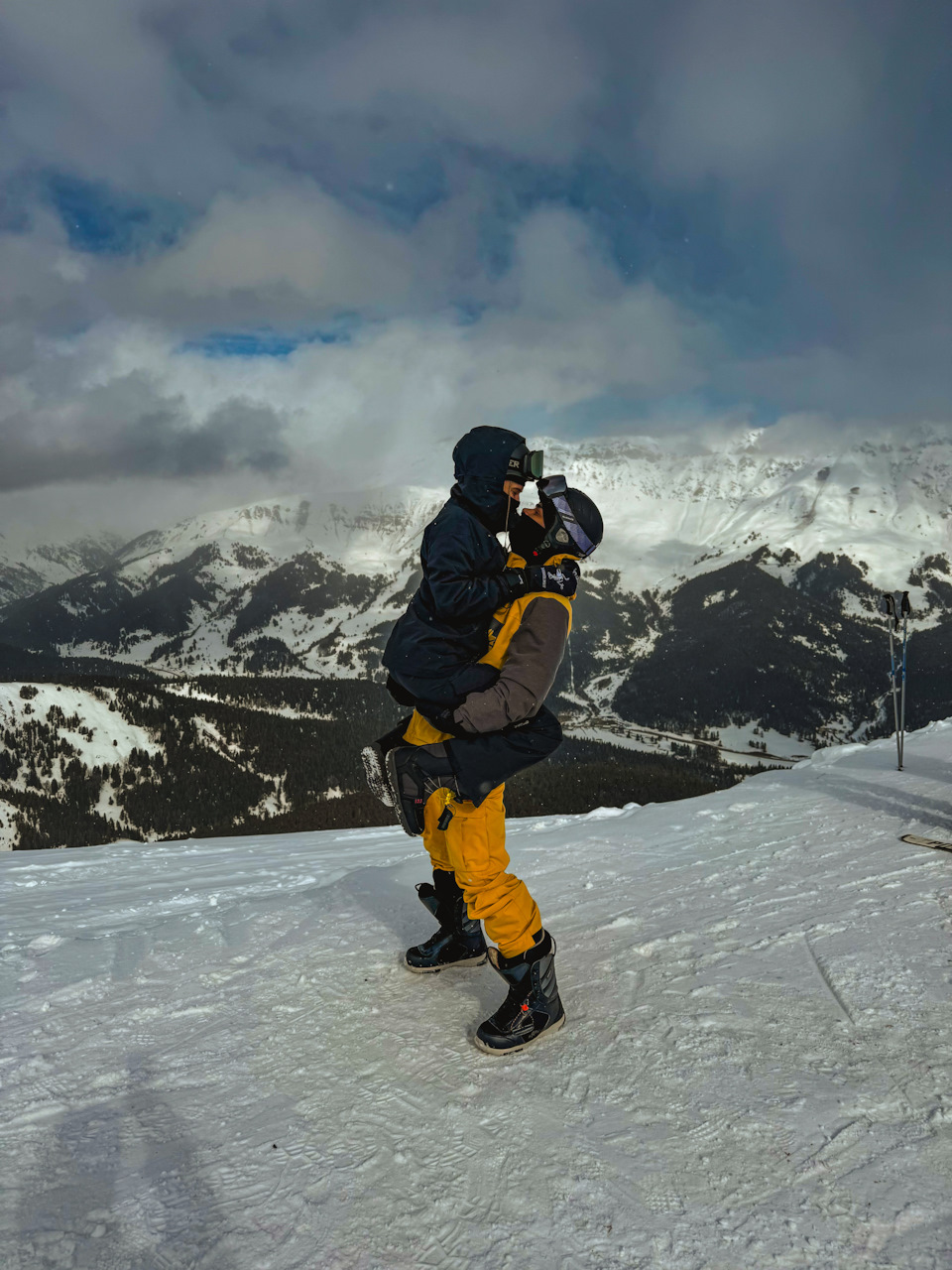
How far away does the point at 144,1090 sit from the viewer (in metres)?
3.39

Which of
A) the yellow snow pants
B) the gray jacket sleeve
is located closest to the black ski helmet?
the gray jacket sleeve

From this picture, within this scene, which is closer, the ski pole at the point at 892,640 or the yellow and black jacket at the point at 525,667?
the yellow and black jacket at the point at 525,667

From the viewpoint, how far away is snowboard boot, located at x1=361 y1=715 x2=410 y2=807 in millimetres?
4266

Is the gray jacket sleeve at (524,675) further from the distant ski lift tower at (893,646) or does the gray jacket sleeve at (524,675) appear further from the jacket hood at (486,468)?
the distant ski lift tower at (893,646)

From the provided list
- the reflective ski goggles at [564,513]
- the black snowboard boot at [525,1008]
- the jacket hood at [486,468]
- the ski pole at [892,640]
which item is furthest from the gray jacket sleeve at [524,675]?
the ski pole at [892,640]

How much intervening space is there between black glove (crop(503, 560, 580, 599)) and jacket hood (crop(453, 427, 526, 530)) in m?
0.42

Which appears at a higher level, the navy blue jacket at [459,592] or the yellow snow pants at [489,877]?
the navy blue jacket at [459,592]

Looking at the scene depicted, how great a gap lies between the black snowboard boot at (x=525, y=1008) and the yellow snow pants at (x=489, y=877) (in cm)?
8

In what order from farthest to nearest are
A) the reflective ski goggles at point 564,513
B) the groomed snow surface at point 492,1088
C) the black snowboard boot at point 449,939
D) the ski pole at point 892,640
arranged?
the ski pole at point 892,640 < the black snowboard boot at point 449,939 < the reflective ski goggles at point 564,513 < the groomed snow surface at point 492,1088

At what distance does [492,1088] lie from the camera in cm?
331

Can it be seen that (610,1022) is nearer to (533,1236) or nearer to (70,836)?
(533,1236)

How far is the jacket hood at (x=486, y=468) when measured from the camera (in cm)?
397

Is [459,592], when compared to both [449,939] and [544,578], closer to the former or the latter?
[544,578]

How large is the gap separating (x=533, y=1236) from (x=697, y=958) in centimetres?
250
